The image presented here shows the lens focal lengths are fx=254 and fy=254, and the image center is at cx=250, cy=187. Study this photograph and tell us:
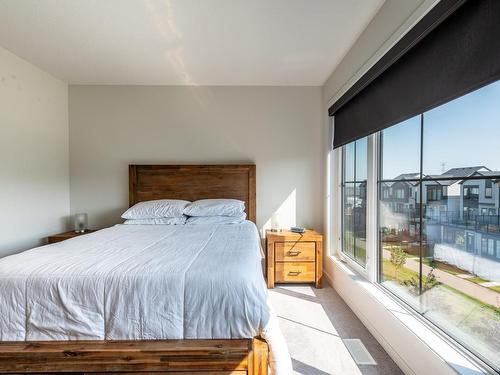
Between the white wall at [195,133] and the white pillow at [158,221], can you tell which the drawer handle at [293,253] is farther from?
the white pillow at [158,221]

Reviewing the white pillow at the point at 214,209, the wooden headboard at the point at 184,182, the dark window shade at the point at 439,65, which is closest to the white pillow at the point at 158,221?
the white pillow at the point at 214,209

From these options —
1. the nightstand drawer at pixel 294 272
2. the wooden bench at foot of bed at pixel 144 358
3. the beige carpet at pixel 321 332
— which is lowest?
the beige carpet at pixel 321 332

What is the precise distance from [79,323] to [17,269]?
1.52 ft

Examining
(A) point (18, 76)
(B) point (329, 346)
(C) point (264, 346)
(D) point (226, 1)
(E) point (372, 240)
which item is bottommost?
(B) point (329, 346)

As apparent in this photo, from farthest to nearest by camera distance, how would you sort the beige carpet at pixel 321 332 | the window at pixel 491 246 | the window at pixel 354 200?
1. the window at pixel 354 200
2. the beige carpet at pixel 321 332
3. the window at pixel 491 246

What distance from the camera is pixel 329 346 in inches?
72.2

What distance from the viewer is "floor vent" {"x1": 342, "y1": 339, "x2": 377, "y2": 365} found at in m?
1.67

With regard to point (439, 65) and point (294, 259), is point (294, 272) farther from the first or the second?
point (439, 65)

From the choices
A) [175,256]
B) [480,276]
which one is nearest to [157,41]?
[175,256]

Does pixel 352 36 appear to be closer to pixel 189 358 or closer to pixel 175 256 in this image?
pixel 175 256

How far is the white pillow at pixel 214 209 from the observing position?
2.83 m

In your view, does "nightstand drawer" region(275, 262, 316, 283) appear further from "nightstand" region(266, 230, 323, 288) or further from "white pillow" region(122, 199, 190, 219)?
"white pillow" region(122, 199, 190, 219)

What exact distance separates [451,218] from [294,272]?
1.76 metres

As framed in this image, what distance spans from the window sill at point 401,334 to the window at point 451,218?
82 millimetres
